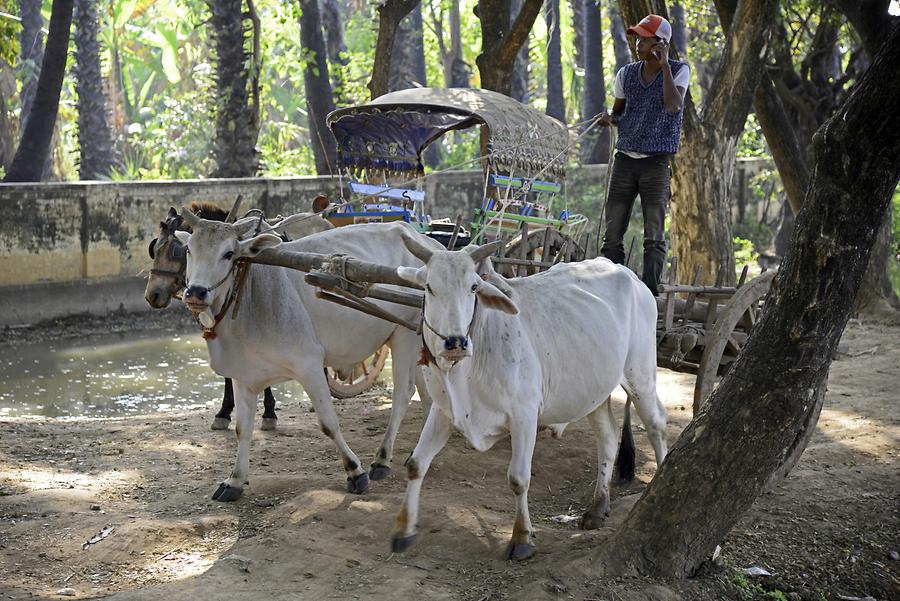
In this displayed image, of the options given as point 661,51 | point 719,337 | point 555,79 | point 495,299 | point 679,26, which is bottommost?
point 719,337

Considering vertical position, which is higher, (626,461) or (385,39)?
(385,39)

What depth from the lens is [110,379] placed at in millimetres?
10992

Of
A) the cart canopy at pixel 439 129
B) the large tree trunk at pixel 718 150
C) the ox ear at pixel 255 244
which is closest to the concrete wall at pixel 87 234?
the cart canopy at pixel 439 129

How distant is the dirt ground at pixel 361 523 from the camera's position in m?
4.85

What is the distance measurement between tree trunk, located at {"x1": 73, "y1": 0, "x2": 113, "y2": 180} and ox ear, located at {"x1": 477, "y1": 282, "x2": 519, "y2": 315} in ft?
60.6

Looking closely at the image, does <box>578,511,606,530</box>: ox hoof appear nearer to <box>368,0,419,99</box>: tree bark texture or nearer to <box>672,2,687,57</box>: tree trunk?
<box>368,0,419,99</box>: tree bark texture

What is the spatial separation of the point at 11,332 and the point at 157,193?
2652 millimetres

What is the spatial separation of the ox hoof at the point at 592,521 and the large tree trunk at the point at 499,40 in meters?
6.93

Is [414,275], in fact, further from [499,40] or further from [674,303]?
[499,40]

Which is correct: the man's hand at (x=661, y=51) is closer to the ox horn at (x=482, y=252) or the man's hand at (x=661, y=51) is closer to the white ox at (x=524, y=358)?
the white ox at (x=524, y=358)

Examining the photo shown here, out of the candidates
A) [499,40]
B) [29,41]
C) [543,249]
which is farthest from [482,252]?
[29,41]

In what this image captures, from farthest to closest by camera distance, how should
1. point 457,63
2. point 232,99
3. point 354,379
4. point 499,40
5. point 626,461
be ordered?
point 457,63, point 232,99, point 499,40, point 354,379, point 626,461

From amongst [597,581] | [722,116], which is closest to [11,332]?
[722,116]

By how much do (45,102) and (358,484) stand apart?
36.8 ft
